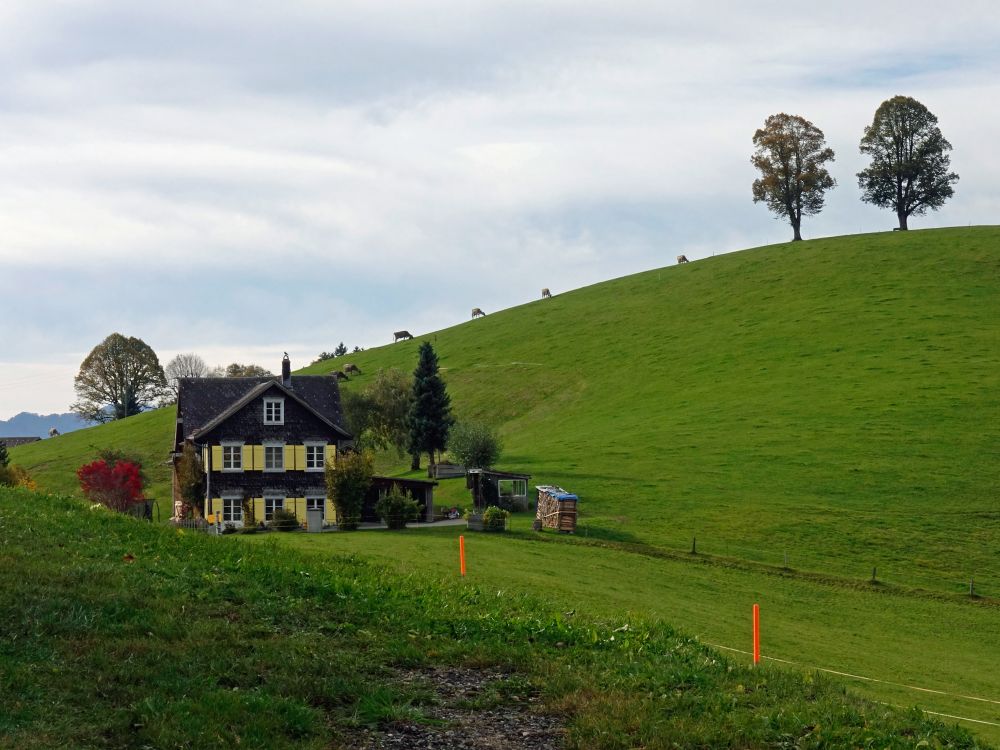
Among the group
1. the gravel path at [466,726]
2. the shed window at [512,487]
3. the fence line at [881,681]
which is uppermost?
the shed window at [512,487]

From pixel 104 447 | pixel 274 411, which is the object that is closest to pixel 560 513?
pixel 274 411

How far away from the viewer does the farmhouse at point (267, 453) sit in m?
64.2

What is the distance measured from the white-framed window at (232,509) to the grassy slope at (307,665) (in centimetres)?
4312

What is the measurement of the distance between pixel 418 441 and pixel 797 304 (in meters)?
50.0

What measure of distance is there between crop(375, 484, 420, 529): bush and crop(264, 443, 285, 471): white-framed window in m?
8.60

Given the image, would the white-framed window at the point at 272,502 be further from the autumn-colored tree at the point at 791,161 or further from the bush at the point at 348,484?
the autumn-colored tree at the point at 791,161

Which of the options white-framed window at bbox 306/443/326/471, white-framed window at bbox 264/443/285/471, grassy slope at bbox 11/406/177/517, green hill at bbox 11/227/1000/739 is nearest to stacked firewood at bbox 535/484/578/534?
green hill at bbox 11/227/1000/739

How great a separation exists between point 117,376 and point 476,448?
7791 centimetres

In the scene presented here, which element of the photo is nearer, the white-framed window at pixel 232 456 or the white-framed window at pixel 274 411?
the white-framed window at pixel 232 456

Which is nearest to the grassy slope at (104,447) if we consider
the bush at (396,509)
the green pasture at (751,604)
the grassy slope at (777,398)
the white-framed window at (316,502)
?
the grassy slope at (777,398)

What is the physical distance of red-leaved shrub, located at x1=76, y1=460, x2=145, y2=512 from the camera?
71.2 m

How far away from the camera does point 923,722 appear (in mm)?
15633

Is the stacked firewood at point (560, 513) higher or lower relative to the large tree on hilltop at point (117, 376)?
lower

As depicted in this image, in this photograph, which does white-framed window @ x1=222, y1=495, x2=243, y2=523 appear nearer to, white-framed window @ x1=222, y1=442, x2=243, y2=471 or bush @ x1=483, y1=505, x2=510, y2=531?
white-framed window @ x1=222, y1=442, x2=243, y2=471
